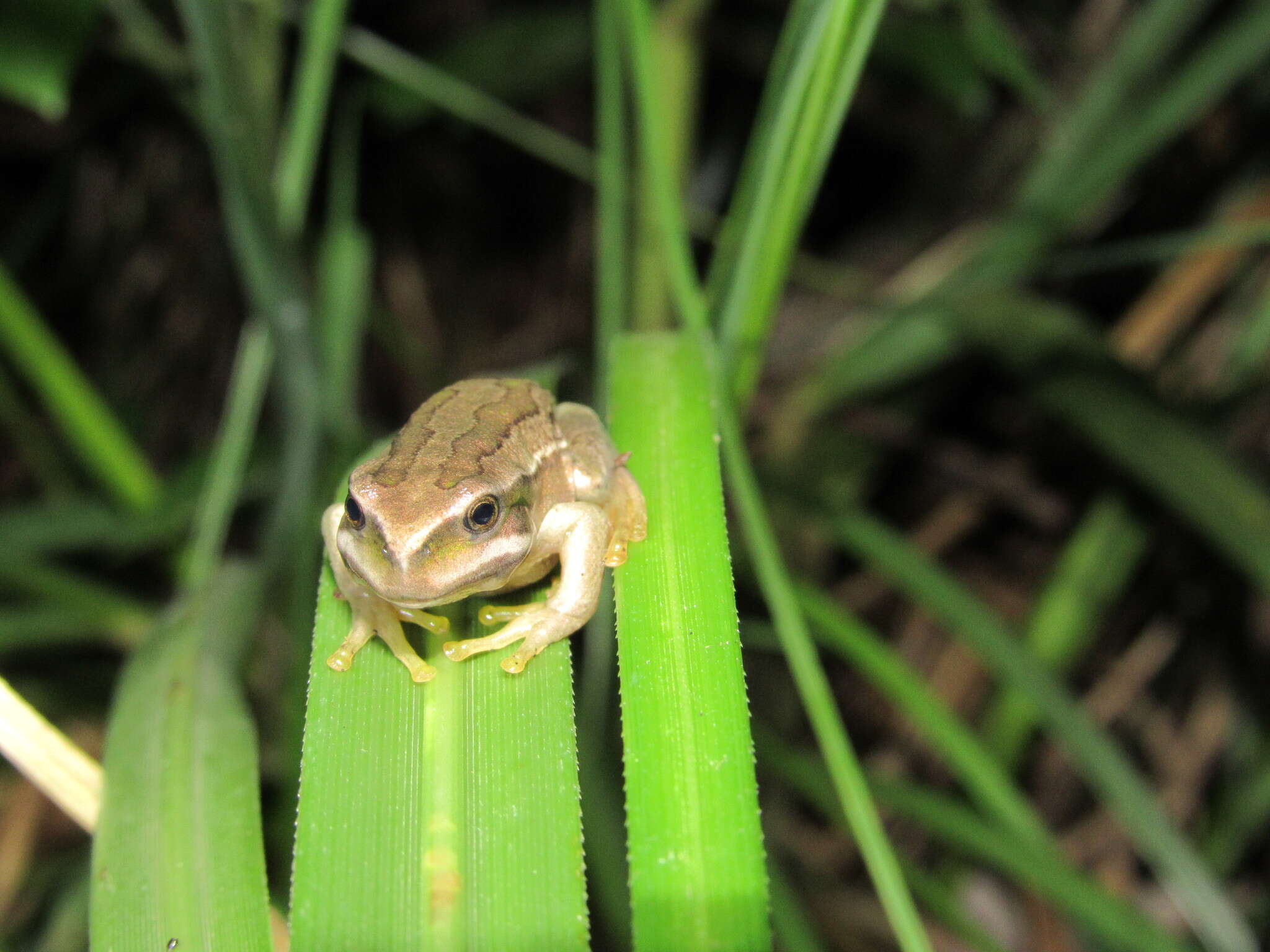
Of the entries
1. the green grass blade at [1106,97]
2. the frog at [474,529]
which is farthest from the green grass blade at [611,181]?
the green grass blade at [1106,97]

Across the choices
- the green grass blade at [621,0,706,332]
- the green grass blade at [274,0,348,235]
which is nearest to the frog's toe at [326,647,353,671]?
the green grass blade at [621,0,706,332]

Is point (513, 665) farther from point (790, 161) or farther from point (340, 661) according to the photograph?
point (790, 161)

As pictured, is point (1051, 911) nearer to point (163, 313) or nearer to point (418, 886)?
point (418, 886)

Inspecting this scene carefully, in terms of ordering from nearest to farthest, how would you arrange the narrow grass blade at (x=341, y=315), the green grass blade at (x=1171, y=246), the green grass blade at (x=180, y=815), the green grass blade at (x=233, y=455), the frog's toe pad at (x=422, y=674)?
the green grass blade at (x=180, y=815) → the frog's toe pad at (x=422, y=674) → the green grass blade at (x=233, y=455) → the green grass blade at (x=1171, y=246) → the narrow grass blade at (x=341, y=315)

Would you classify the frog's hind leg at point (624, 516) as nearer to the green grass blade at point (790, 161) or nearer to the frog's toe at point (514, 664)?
the frog's toe at point (514, 664)

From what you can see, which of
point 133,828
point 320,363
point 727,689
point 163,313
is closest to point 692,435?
point 727,689

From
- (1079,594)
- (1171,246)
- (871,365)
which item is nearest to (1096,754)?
(1079,594)
